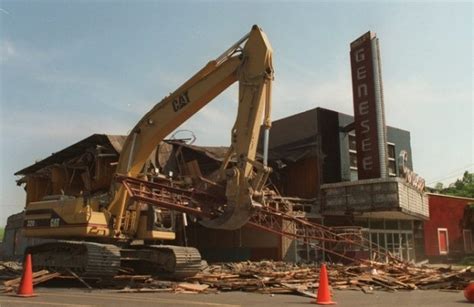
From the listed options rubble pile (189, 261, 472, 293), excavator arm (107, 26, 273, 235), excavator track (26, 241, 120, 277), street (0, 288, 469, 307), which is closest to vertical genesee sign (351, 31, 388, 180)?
rubble pile (189, 261, 472, 293)

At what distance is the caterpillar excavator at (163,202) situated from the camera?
14.4 meters

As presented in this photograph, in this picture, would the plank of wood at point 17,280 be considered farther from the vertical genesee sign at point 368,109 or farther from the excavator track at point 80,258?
the vertical genesee sign at point 368,109

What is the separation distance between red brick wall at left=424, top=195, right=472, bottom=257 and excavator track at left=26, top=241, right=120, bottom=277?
91.8ft

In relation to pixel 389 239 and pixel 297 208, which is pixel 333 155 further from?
pixel 389 239

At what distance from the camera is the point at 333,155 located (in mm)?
33031

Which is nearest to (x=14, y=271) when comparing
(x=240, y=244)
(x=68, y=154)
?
(x=68, y=154)

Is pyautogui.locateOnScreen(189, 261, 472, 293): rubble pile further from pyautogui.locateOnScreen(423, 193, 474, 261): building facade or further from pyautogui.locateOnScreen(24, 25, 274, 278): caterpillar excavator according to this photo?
pyautogui.locateOnScreen(423, 193, 474, 261): building facade

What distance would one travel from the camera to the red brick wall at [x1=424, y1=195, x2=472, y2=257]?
37169 mm

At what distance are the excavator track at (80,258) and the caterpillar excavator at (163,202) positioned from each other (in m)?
0.03

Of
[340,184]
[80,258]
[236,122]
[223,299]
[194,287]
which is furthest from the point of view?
[340,184]

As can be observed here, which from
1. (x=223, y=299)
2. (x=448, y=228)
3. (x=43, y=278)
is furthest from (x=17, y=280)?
(x=448, y=228)

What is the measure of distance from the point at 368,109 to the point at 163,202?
64.5 feet

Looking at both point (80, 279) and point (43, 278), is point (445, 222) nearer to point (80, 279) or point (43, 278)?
point (80, 279)

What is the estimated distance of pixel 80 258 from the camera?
14.9 m
